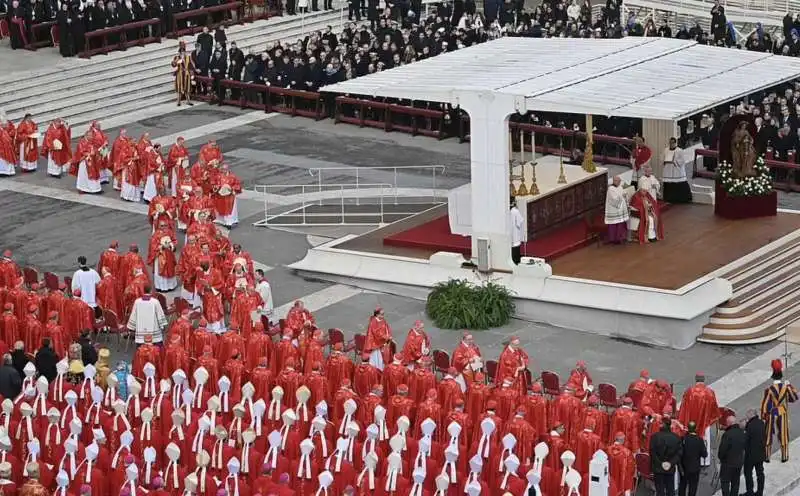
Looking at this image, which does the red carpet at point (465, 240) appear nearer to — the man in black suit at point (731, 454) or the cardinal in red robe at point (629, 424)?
the cardinal in red robe at point (629, 424)

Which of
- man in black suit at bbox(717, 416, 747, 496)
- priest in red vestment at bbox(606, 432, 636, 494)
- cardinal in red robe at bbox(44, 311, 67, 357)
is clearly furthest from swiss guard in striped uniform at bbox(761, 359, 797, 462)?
cardinal in red robe at bbox(44, 311, 67, 357)

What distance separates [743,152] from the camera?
3969 centimetres

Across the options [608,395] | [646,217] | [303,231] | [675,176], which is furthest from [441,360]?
[303,231]

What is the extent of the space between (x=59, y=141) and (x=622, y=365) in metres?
→ 17.2

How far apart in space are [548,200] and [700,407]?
9.68 metres

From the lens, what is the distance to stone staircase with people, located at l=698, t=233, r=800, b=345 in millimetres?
35594

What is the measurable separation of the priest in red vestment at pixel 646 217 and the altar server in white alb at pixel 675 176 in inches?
88.4

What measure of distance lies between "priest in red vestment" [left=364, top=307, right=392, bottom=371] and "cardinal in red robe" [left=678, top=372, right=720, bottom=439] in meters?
5.55

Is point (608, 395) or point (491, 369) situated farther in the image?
point (491, 369)

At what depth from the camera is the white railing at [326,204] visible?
42.7 m

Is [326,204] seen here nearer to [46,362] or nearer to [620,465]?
[46,362]

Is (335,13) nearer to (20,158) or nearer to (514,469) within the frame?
(20,158)

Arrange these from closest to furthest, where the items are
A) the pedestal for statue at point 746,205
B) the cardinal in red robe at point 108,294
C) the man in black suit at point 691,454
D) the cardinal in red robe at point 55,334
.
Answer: the man in black suit at point 691,454, the cardinal in red robe at point 55,334, the cardinal in red robe at point 108,294, the pedestal for statue at point 746,205

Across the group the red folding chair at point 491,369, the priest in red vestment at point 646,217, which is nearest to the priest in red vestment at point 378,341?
the red folding chair at point 491,369
